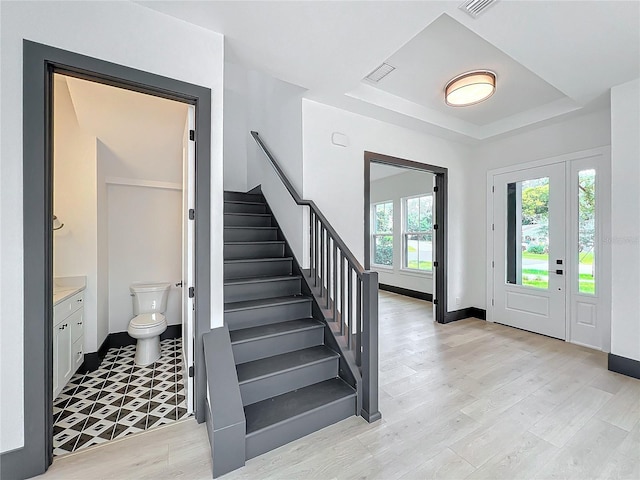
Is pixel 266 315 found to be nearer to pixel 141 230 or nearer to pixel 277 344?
pixel 277 344

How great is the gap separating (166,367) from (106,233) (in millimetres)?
1756

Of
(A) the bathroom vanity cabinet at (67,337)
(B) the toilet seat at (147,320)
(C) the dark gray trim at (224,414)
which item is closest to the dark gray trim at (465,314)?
(C) the dark gray trim at (224,414)

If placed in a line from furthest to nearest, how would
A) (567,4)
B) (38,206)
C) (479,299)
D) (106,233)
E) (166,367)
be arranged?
(479,299) < (106,233) < (166,367) < (567,4) < (38,206)

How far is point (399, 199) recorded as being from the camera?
688 centimetres

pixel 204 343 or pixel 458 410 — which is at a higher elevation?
pixel 204 343

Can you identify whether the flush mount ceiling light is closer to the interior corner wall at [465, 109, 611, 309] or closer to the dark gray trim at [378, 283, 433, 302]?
the interior corner wall at [465, 109, 611, 309]

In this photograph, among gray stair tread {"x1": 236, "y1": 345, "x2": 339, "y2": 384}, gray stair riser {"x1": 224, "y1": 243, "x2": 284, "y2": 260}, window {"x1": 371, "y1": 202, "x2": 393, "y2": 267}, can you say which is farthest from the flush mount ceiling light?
window {"x1": 371, "y1": 202, "x2": 393, "y2": 267}

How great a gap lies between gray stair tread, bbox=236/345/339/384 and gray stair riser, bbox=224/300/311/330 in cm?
35

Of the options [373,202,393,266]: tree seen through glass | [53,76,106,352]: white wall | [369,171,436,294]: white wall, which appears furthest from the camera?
[373,202,393,266]: tree seen through glass

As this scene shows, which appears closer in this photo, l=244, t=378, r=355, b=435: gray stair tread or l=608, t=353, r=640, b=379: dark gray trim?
l=244, t=378, r=355, b=435: gray stair tread

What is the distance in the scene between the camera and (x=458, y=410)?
2.19 metres

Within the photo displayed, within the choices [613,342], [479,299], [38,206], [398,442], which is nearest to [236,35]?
[38,206]

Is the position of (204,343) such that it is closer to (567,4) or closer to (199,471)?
(199,471)

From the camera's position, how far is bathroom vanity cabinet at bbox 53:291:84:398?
2.29 metres
